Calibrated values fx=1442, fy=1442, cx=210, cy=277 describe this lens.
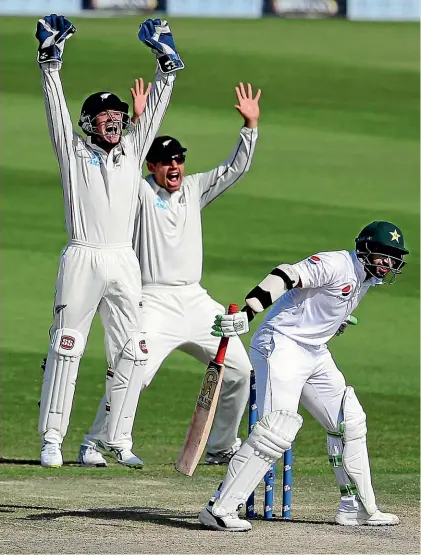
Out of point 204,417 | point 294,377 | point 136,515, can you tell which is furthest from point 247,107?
point 136,515

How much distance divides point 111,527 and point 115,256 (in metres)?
1.59

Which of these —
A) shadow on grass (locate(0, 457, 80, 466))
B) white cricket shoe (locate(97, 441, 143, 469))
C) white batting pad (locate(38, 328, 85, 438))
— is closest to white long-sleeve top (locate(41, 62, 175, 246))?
white batting pad (locate(38, 328, 85, 438))

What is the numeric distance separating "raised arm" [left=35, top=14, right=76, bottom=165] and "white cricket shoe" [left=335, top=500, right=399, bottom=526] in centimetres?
248

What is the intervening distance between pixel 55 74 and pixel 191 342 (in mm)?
2107

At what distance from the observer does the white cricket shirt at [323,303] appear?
24.6 ft

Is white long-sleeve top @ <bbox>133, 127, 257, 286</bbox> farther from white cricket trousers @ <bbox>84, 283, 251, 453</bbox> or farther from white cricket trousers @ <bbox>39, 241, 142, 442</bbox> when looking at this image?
white cricket trousers @ <bbox>39, 241, 142, 442</bbox>

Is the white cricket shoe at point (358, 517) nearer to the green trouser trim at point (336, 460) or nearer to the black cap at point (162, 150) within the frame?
the green trouser trim at point (336, 460)

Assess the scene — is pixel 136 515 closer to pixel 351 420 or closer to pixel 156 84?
pixel 351 420

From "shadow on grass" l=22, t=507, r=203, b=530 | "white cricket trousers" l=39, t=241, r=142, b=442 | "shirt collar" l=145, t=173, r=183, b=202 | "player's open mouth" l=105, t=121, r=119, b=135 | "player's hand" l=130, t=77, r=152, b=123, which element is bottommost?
"shadow on grass" l=22, t=507, r=203, b=530

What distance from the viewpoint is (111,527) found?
24.4ft

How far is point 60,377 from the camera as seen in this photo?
8.21 m

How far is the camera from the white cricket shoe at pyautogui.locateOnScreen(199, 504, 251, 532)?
24.0 feet

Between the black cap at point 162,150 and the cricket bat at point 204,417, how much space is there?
209cm

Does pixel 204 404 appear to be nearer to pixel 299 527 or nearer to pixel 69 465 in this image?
pixel 299 527
